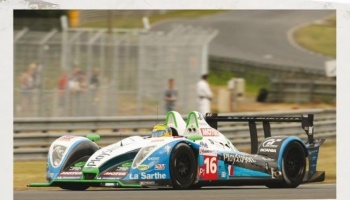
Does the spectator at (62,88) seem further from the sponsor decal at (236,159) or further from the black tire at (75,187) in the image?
the sponsor decal at (236,159)

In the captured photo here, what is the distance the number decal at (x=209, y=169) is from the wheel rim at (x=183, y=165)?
25cm

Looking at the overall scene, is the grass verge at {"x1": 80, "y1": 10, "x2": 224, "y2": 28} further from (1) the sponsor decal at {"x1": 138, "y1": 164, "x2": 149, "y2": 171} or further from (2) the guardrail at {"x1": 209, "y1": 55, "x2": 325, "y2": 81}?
(1) the sponsor decal at {"x1": 138, "y1": 164, "x2": 149, "y2": 171}

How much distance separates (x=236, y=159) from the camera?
50.8ft

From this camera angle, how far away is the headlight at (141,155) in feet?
47.5

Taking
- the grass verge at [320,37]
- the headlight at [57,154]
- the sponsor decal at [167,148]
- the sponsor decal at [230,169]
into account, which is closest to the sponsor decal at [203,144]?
the sponsor decal at [230,169]

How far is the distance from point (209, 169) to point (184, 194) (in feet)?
3.63

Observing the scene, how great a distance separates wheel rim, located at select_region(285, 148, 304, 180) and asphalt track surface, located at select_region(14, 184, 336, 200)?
0.37 m

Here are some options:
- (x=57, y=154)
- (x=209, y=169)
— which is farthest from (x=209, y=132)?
(x=57, y=154)

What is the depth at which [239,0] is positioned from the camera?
16.6 meters

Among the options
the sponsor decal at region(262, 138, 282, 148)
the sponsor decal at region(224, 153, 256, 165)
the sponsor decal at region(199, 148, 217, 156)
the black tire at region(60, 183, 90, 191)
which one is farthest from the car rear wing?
the black tire at region(60, 183, 90, 191)

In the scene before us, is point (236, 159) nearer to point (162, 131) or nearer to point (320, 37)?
point (162, 131)

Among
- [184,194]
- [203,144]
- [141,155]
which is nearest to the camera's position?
[184,194]

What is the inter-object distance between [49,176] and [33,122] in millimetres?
5879
